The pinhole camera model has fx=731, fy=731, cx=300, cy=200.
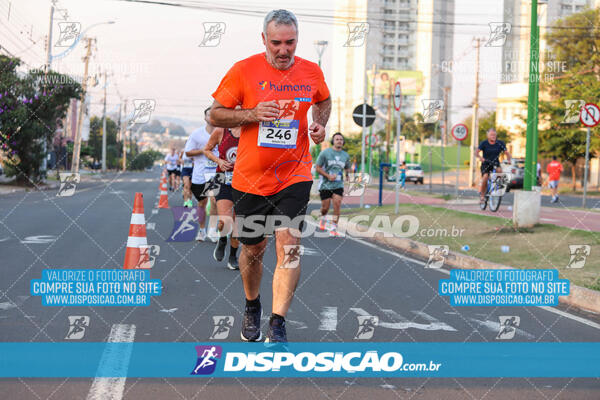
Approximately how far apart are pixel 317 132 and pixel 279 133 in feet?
1.11

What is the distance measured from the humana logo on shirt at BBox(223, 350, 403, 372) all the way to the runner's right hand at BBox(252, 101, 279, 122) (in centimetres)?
145

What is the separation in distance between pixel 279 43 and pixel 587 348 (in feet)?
9.64

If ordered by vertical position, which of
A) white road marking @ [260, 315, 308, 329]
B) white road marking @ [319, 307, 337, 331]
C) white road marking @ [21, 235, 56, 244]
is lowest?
white road marking @ [260, 315, 308, 329]

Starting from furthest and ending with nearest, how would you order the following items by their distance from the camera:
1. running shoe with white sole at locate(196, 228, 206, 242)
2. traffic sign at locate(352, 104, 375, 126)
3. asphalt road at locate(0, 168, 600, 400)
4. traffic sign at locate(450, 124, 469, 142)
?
traffic sign at locate(450, 124, 469, 142) < traffic sign at locate(352, 104, 375, 126) < running shoe with white sole at locate(196, 228, 206, 242) < asphalt road at locate(0, 168, 600, 400)

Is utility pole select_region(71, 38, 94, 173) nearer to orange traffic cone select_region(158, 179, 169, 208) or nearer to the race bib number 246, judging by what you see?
orange traffic cone select_region(158, 179, 169, 208)

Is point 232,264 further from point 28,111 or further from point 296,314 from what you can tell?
point 28,111

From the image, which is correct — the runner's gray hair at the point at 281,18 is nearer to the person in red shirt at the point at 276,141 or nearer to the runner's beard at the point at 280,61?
the person in red shirt at the point at 276,141

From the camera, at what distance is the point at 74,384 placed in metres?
3.88

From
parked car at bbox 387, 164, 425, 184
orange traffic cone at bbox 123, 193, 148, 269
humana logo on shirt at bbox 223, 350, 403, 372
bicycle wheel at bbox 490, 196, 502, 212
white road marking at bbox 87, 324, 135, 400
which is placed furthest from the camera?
parked car at bbox 387, 164, 425, 184

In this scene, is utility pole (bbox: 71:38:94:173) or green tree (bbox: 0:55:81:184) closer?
green tree (bbox: 0:55:81:184)

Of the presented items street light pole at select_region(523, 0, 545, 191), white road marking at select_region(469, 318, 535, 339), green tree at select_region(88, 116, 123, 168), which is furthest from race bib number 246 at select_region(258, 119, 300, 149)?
green tree at select_region(88, 116, 123, 168)

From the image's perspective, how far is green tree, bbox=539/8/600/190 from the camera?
122ft

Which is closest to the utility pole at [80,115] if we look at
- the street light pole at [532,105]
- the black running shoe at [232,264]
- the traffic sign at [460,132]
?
the traffic sign at [460,132]

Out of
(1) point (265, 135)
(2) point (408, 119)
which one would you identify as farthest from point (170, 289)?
Result: (2) point (408, 119)
